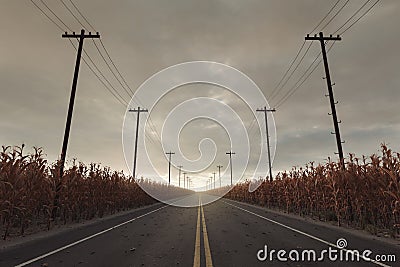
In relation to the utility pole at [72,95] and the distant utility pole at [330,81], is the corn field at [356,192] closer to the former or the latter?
the distant utility pole at [330,81]

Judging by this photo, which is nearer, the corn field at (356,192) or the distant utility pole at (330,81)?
the corn field at (356,192)

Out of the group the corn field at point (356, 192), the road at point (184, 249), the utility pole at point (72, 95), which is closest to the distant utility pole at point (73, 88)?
the utility pole at point (72, 95)

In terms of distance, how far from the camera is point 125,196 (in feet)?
77.2

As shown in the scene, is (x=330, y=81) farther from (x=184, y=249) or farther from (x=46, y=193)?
(x=46, y=193)

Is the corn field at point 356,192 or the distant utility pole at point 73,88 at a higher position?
the distant utility pole at point 73,88

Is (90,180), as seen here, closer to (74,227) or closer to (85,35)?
(74,227)
